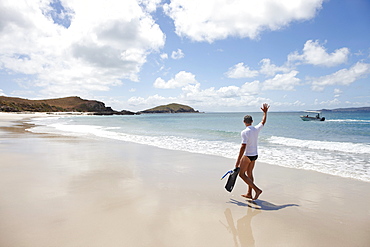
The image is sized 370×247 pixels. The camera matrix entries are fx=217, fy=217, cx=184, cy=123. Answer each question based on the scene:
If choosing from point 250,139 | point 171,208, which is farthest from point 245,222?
point 250,139

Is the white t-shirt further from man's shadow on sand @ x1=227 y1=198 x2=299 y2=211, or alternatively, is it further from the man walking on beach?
man's shadow on sand @ x1=227 y1=198 x2=299 y2=211

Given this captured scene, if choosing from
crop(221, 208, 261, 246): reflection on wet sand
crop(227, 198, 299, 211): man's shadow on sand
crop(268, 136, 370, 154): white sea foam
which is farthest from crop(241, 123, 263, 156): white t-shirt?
crop(268, 136, 370, 154): white sea foam

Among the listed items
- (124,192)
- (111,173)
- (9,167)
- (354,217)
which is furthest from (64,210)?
(354,217)

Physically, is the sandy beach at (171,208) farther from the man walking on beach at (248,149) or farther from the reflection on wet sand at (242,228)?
the man walking on beach at (248,149)

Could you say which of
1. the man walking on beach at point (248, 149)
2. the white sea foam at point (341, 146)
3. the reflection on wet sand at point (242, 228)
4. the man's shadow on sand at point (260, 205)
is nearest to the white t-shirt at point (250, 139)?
the man walking on beach at point (248, 149)

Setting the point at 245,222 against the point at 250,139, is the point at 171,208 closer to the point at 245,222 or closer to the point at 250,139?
the point at 245,222

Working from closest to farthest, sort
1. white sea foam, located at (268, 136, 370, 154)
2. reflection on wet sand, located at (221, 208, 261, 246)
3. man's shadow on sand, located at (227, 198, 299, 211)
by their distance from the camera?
reflection on wet sand, located at (221, 208, 261, 246) → man's shadow on sand, located at (227, 198, 299, 211) → white sea foam, located at (268, 136, 370, 154)

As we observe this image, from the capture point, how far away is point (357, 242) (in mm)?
3416

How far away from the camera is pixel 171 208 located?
4.51 metres

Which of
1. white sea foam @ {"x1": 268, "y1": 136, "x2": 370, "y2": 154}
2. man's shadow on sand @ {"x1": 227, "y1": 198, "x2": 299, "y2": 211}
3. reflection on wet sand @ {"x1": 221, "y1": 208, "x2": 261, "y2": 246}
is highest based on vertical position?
white sea foam @ {"x1": 268, "y1": 136, "x2": 370, "y2": 154}

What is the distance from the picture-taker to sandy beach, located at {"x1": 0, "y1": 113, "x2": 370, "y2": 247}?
343 centimetres

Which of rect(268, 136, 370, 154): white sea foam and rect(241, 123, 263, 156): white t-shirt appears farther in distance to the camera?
rect(268, 136, 370, 154): white sea foam

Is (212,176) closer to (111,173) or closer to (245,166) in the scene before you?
(245,166)

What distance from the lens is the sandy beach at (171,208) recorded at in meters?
3.43
